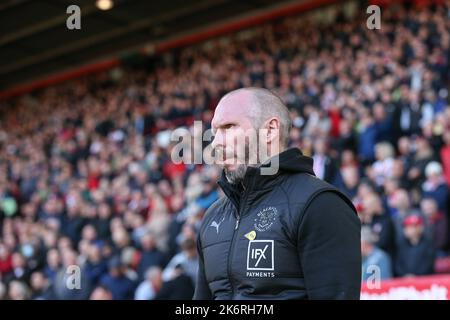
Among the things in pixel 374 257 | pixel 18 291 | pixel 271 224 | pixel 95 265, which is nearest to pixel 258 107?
pixel 271 224

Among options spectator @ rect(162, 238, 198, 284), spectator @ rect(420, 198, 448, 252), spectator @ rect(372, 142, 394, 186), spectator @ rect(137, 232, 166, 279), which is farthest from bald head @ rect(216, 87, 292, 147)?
spectator @ rect(137, 232, 166, 279)

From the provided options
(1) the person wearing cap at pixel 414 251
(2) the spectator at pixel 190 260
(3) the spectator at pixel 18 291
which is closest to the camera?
(1) the person wearing cap at pixel 414 251

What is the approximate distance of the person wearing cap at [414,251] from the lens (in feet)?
23.7

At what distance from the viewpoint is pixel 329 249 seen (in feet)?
7.68

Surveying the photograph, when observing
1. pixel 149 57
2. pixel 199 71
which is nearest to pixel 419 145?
pixel 199 71

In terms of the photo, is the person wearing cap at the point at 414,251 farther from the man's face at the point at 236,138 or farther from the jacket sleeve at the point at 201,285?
the man's face at the point at 236,138

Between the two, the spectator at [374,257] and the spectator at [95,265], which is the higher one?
the spectator at [374,257]

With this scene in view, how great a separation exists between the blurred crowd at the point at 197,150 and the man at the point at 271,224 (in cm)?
424

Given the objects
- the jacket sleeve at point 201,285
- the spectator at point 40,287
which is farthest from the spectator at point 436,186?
the jacket sleeve at point 201,285

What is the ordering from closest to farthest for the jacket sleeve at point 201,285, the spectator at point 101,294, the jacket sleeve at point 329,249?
the jacket sleeve at point 329,249, the jacket sleeve at point 201,285, the spectator at point 101,294

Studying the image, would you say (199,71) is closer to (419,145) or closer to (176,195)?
(176,195)

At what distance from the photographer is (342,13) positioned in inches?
647
